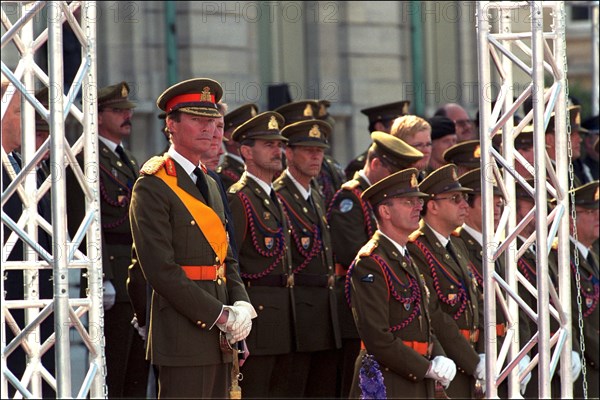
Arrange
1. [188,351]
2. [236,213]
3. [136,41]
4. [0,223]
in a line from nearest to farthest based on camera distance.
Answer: [0,223] → [188,351] → [236,213] → [136,41]

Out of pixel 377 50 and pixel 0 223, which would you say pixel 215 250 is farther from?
pixel 377 50

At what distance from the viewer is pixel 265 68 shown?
51.4ft

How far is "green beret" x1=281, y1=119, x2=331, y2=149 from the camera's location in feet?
29.9

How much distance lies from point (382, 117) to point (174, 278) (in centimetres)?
419

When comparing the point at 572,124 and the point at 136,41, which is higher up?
the point at 136,41

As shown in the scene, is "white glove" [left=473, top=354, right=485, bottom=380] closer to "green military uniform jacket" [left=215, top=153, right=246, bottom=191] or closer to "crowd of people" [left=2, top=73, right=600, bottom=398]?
"crowd of people" [left=2, top=73, right=600, bottom=398]

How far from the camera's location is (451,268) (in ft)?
26.8

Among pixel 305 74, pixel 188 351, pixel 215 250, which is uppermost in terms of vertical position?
pixel 305 74

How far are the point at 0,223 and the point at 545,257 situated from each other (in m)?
2.50

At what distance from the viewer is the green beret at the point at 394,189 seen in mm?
7684

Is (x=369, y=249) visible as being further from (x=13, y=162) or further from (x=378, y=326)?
(x=13, y=162)

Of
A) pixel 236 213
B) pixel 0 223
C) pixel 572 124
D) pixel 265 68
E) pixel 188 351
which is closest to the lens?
pixel 0 223

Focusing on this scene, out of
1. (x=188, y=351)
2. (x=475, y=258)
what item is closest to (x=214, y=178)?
(x=188, y=351)

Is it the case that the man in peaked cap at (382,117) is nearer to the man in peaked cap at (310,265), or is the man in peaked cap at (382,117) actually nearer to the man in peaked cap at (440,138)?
the man in peaked cap at (440,138)
